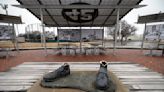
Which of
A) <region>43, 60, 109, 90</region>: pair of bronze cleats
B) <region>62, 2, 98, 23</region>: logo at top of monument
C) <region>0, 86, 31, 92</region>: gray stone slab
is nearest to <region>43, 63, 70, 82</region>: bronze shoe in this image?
<region>43, 60, 109, 90</region>: pair of bronze cleats

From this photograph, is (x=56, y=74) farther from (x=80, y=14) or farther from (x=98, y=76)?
(x=80, y=14)

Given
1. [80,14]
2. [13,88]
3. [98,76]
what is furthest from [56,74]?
[80,14]

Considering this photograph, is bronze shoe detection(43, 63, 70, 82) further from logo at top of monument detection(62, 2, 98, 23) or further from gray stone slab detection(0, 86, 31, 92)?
logo at top of monument detection(62, 2, 98, 23)

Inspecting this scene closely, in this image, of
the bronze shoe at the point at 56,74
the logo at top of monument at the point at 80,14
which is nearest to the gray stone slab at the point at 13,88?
the bronze shoe at the point at 56,74

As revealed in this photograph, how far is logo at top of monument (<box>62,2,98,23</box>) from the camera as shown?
352 inches

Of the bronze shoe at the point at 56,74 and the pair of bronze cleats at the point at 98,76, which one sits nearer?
the pair of bronze cleats at the point at 98,76

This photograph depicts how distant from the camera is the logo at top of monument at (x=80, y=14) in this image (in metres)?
8.95

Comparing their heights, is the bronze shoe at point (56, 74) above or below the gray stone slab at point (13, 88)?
above

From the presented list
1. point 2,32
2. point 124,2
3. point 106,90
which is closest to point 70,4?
point 124,2

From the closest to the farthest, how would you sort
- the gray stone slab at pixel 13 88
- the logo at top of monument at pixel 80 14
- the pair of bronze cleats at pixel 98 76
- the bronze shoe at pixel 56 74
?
the pair of bronze cleats at pixel 98 76 → the bronze shoe at pixel 56 74 → the gray stone slab at pixel 13 88 → the logo at top of monument at pixel 80 14

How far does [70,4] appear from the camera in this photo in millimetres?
7922

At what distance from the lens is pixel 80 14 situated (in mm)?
9461

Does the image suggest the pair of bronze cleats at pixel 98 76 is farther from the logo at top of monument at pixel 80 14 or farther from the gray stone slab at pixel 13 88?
the logo at top of monument at pixel 80 14

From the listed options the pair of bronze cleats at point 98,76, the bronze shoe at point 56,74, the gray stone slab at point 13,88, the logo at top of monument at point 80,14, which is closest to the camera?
the pair of bronze cleats at point 98,76
